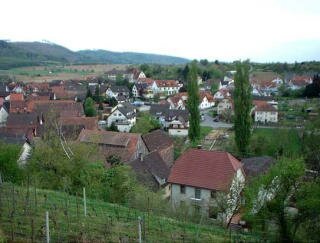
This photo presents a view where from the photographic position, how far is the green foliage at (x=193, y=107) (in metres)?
38.8

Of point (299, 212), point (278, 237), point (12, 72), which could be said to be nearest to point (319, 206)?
point (299, 212)

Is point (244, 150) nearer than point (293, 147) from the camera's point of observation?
Yes

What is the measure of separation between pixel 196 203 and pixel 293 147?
19.3 m

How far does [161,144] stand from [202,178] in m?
15.6

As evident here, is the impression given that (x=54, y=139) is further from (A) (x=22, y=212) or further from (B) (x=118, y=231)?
(B) (x=118, y=231)

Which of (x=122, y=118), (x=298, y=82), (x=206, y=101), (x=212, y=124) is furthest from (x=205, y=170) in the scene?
(x=298, y=82)

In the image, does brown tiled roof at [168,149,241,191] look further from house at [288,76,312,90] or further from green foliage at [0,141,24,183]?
house at [288,76,312,90]

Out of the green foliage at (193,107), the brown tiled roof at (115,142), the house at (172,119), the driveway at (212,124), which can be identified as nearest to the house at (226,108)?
the driveway at (212,124)

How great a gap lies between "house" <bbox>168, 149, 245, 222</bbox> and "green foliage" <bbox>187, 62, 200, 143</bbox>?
16064 mm

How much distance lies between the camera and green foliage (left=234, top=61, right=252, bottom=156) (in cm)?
3456

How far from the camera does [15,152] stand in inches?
798

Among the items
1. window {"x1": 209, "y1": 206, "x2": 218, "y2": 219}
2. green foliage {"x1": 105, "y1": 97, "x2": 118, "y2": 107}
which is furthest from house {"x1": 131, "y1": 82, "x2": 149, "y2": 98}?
window {"x1": 209, "y1": 206, "x2": 218, "y2": 219}

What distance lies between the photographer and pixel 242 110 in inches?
1383

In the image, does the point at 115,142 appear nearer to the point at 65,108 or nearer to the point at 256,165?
the point at 256,165
